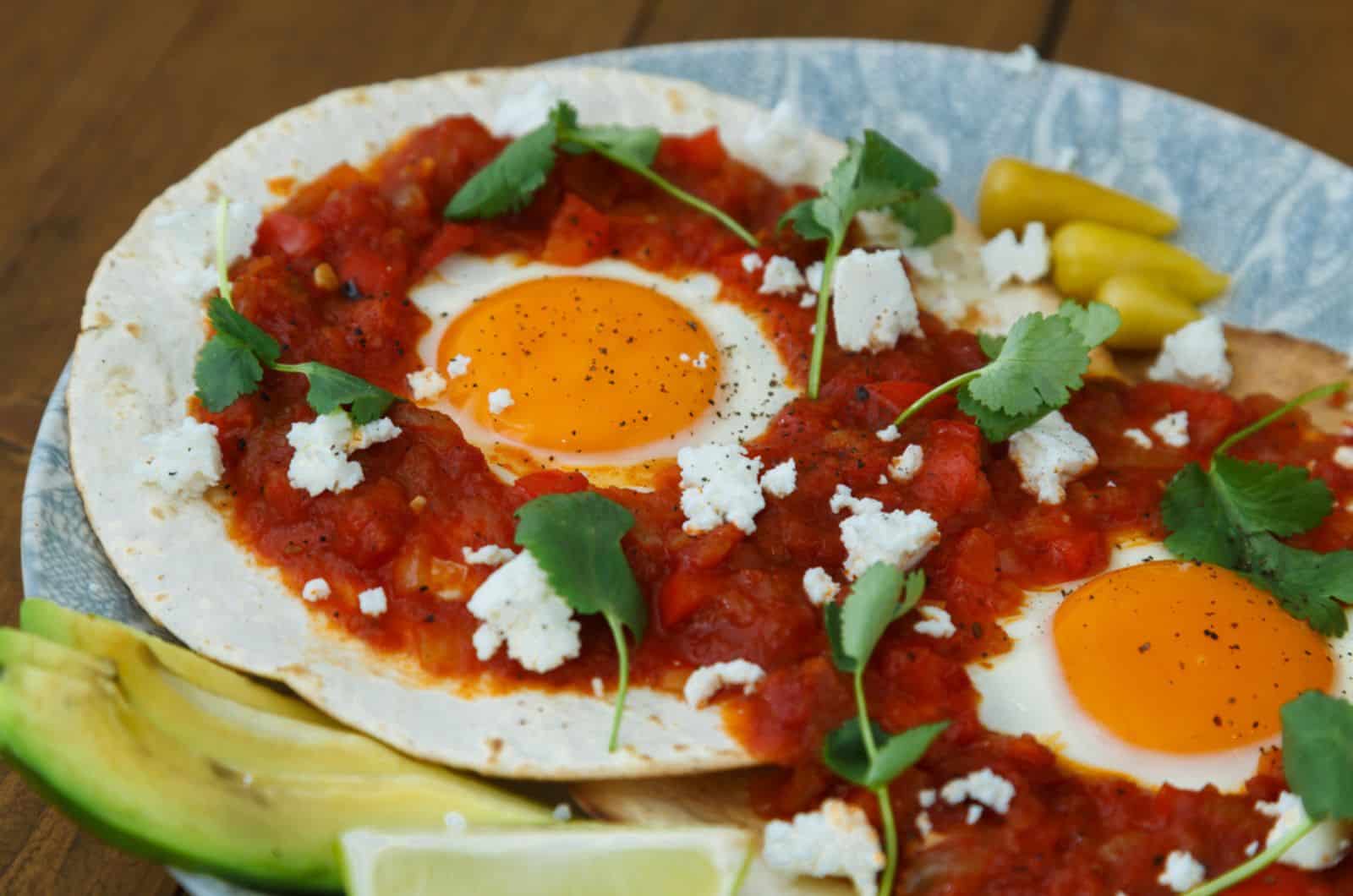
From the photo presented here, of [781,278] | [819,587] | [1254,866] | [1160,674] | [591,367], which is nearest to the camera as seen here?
[1254,866]

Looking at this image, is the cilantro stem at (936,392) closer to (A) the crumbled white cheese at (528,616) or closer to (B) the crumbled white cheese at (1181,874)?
(A) the crumbled white cheese at (528,616)

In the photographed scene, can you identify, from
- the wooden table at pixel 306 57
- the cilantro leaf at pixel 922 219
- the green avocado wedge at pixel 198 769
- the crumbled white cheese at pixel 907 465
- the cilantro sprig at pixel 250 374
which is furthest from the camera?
the wooden table at pixel 306 57

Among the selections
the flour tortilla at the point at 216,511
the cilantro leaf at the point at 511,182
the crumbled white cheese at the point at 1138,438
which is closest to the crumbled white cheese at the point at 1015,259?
the flour tortilla at the point at 216,511

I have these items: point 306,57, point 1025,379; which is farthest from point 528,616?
point 306,57

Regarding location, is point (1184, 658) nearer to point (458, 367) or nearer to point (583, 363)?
point (583, 363)

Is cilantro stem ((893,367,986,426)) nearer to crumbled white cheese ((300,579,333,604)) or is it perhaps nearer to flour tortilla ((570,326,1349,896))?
flour tortilla ((570,326,1349,896))

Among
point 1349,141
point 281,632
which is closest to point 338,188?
point 281,632

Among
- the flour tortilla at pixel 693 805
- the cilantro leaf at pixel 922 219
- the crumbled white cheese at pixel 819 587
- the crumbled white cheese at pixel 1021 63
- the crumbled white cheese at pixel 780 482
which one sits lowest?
the flour tortilla at pixel 693 805
